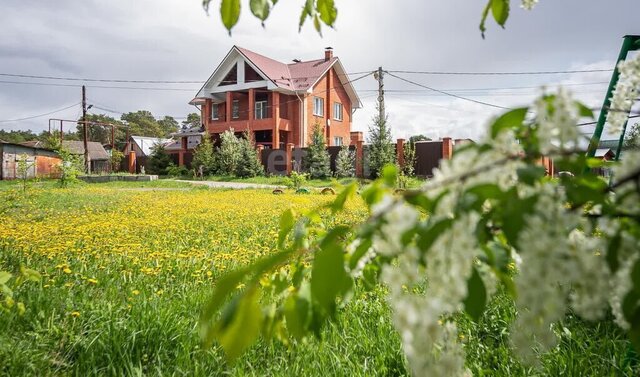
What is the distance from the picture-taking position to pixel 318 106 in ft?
98.4

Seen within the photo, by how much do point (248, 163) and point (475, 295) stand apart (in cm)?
2523

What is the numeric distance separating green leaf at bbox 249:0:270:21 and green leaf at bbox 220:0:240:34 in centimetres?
4

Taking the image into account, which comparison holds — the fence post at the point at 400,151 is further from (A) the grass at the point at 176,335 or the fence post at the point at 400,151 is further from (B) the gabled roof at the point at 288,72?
(A) the grass at the point at 176,335

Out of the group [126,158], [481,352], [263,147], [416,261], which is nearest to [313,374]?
[481,352]

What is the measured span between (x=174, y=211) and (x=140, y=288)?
5.32 metres

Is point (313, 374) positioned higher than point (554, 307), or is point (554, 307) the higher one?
point (554, 307)

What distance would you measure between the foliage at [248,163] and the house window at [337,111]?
7750 mm

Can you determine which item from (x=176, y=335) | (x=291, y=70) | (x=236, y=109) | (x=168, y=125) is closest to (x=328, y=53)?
(x=291, y=70)

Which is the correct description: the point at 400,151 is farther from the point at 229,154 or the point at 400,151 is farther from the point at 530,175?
the point at 530,175

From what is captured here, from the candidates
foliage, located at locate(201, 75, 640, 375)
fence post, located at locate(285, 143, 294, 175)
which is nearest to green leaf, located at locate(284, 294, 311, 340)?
foliage, located at locate(201, 75, 640, 375)

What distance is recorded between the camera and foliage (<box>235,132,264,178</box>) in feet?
83.5

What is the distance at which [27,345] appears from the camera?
7.24ft

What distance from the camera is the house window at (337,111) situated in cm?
3109

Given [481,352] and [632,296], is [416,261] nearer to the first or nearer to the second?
[632,296]
